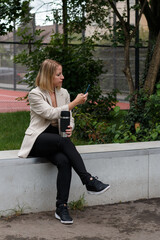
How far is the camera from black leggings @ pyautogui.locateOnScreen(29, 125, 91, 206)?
13.0 feet

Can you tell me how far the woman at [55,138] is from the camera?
397 centimetres

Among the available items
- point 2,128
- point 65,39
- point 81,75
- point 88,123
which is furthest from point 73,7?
point 88,123

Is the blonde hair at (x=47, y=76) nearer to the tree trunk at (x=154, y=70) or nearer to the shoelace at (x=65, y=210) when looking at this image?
the shoelace at (x=65, y=210)

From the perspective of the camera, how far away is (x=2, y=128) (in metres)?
8.52

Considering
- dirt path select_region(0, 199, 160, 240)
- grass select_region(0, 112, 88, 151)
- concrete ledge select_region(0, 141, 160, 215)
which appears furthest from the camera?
grass select_region(0, 112, 88, 151)

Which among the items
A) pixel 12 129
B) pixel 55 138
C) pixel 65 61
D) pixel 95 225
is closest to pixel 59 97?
pixel 55 138

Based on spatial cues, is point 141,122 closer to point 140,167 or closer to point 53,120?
point 140,167

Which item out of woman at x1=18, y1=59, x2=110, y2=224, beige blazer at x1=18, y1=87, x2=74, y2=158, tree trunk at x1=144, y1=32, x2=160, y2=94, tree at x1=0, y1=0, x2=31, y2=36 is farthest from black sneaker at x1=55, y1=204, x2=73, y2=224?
tree at x1=0, y1=0, x2=31, y2=36

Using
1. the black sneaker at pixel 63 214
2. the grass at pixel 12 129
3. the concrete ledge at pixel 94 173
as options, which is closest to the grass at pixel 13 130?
the grass at pixel 12 129

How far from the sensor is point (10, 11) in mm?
8039

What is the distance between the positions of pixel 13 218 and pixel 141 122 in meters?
3.78

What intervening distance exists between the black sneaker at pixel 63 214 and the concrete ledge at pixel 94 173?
0.28m

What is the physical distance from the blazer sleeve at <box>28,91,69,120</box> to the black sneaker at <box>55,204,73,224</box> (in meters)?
0.85

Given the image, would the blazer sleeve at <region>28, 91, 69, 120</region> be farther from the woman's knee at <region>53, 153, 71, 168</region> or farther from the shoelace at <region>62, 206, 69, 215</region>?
the shoelace at <region>62, 206, 69, 215</region>
